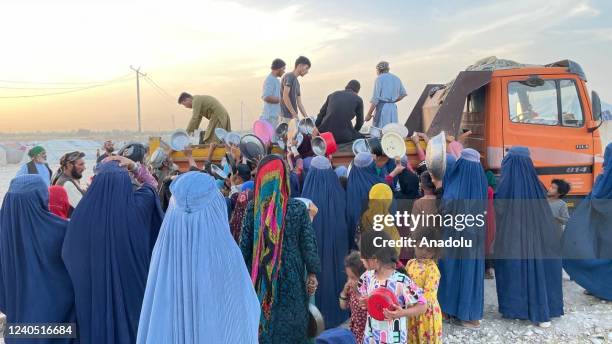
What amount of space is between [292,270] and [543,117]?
14.8 feet

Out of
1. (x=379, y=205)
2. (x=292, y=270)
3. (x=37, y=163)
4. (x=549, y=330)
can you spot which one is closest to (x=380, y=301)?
(x=292, y=270)

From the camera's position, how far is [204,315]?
78.2 inches

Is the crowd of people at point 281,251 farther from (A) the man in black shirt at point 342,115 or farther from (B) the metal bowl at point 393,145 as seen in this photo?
(A) the man in black shirt at point 342,115

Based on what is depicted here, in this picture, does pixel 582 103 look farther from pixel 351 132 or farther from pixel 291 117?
pixel 291 117

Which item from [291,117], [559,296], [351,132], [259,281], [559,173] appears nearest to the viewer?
[259,281]

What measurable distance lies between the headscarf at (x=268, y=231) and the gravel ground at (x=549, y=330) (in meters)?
1.97

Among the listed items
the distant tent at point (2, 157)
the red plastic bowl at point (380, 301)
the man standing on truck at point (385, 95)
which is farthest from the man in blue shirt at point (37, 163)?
the distant tent at point (2, 157)

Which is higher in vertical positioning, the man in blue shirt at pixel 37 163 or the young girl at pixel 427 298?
the man in blue shirt at pixel 37 163

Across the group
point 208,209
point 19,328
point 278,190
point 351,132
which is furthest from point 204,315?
point 351,132

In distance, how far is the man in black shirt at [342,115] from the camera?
5898mm

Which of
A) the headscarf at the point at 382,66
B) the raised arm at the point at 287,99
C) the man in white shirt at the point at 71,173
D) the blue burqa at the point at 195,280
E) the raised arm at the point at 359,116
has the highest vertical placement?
the headscarf at the point at 382,66

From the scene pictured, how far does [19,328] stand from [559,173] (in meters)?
5.88

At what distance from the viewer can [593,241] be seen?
4750 mm

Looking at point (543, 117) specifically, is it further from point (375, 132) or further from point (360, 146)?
point (360, 146)
